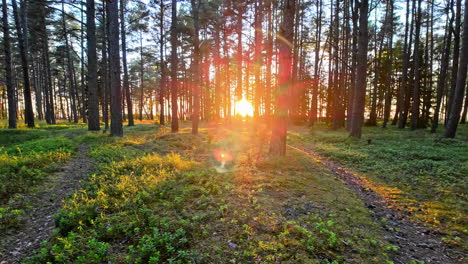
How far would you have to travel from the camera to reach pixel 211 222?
12.7 ft

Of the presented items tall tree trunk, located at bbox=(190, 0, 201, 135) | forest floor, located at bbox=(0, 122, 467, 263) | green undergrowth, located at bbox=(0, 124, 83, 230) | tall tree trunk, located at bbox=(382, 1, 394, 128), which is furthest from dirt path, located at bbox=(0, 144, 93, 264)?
tall tree trunk, located at bbox=(382, 1, 394, 128)

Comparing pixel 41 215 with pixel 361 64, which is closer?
pixel 41 215

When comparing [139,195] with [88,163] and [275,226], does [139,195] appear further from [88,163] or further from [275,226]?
[88,163]

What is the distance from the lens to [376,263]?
2979 millimetres

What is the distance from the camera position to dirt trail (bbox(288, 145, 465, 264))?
3268 millimetres

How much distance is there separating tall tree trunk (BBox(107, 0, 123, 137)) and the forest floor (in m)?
4.53

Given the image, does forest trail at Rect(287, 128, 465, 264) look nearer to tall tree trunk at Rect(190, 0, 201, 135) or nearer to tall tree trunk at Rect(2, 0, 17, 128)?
tall tree trunk at Rect(190, 0, 201, 135)

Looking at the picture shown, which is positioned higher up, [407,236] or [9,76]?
[9,76]

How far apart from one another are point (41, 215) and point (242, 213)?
12.8 ft

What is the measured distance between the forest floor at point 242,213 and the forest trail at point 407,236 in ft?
0.06

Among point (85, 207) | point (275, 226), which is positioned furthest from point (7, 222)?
point (275, 226)

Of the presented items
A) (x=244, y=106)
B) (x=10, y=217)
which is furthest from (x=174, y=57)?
(x=244, y=106)

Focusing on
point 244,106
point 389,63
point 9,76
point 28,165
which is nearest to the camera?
point 28,165

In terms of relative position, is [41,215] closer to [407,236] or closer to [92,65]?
[407,236]
